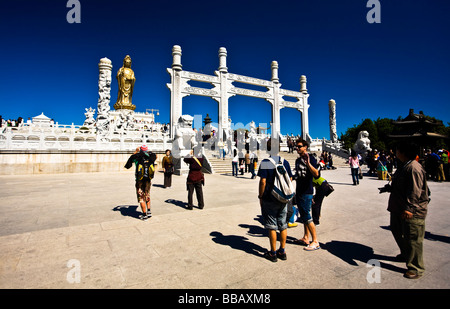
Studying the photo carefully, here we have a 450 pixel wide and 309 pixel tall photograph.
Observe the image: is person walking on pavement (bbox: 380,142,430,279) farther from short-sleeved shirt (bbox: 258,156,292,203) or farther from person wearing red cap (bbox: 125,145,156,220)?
person wearing red cap (bbox: 125,145,156,220)

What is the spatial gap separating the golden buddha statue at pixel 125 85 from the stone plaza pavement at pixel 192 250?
16.5 meters

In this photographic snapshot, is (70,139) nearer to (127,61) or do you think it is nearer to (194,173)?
(194,173)

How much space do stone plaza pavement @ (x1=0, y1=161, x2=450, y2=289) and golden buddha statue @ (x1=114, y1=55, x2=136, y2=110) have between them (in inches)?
649

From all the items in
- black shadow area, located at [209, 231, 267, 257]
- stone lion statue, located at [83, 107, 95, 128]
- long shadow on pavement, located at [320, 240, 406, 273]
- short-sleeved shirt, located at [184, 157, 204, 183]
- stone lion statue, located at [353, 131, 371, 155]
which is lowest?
long shadow on pavement, located at [320, 240, 406, 273]

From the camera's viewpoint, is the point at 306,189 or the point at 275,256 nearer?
the point at 275,256

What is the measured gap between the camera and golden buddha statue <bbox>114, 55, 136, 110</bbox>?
66.7 feet

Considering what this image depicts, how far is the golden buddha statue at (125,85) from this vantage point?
66.7 ft

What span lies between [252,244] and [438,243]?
284 centimetres

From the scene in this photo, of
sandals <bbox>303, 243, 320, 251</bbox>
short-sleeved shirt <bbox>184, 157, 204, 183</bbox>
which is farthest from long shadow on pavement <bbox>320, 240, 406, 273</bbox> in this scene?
short-sleeved shirt <bbox>184, 157, 204, 183</bbox>

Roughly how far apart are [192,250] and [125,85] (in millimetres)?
20961

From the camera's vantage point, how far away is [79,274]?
244 cm

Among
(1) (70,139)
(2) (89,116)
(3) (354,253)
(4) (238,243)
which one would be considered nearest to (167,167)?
(4) (238,243)

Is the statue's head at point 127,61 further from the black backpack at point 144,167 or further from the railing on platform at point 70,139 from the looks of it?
the black backpack at point 144,167

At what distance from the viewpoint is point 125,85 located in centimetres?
2042
